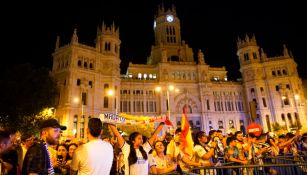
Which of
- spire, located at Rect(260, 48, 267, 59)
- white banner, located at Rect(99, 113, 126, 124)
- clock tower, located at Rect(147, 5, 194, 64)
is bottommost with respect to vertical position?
white banner, located at Rect(99, 113, 126, 124)

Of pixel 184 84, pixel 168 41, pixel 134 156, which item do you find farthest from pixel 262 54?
pixel 134 156

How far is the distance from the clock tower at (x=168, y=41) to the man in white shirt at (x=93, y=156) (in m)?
52.3

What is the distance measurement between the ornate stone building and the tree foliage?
522 inches

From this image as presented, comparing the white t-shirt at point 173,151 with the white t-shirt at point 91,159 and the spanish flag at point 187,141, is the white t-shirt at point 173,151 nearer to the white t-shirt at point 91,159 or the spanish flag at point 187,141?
the spanish flag at point 187,141

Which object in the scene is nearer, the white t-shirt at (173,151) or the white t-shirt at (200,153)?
the white t-shirt at (173,151)

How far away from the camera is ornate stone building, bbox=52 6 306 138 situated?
44.5m

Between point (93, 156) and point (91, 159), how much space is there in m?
0.05

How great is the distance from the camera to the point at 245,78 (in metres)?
56.4

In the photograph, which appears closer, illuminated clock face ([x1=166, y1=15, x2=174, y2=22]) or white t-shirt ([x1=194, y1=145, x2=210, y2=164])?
white t-shirt ([x1=194, y1=145, x2=210, y2=164])

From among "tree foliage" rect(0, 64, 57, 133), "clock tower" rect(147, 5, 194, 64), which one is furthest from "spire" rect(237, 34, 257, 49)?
"tree foliage" rect(0, 64, 57, 133)

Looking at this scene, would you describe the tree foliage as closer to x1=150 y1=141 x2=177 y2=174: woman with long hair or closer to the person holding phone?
the person holding phone

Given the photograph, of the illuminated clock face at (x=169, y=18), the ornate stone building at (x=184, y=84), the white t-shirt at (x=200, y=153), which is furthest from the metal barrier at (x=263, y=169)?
the illuminated clock face at (x=169, y=18)

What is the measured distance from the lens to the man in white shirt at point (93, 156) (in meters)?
3.49

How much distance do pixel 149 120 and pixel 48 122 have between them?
1247cm
